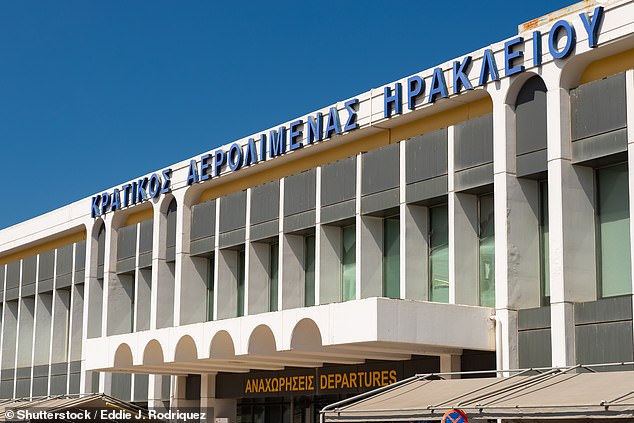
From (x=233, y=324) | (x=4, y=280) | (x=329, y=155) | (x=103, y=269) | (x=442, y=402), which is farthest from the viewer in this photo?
(x=4, y=280)

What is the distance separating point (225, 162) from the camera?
3319 centimetres

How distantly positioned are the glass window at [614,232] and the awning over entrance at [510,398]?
2062mm

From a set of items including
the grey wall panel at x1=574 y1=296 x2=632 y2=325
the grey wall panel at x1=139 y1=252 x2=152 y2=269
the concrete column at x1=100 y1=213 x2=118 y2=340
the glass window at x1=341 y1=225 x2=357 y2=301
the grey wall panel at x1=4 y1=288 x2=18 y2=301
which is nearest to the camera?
the grey wall panel at x1=574 y1=296 x2=632 y2=325

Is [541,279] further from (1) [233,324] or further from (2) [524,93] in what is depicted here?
(1) [233,324]

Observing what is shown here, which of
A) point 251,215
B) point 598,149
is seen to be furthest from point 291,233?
point 598,149

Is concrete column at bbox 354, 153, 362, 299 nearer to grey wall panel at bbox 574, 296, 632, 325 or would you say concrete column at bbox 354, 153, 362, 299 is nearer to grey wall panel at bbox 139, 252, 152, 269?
grey wall panel at bbox 574, 296, 632, 325

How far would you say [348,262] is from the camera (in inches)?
1161

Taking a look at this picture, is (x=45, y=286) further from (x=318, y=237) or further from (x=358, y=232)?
(x=358, y=232)

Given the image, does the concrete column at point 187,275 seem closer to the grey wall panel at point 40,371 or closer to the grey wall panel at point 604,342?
the grey wall panel at point 40,371

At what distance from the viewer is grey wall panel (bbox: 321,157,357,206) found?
93.8 feet

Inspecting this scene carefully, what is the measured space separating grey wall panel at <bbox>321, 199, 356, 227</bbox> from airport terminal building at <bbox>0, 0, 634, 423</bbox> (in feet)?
0.18

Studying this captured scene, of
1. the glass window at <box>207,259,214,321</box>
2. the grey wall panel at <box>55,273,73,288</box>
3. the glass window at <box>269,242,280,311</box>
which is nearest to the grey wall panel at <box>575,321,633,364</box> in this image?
the glass window at <box>269,242,280,311</box>

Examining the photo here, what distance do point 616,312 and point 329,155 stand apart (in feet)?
35.3

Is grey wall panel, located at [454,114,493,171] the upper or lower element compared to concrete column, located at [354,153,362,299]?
upper
